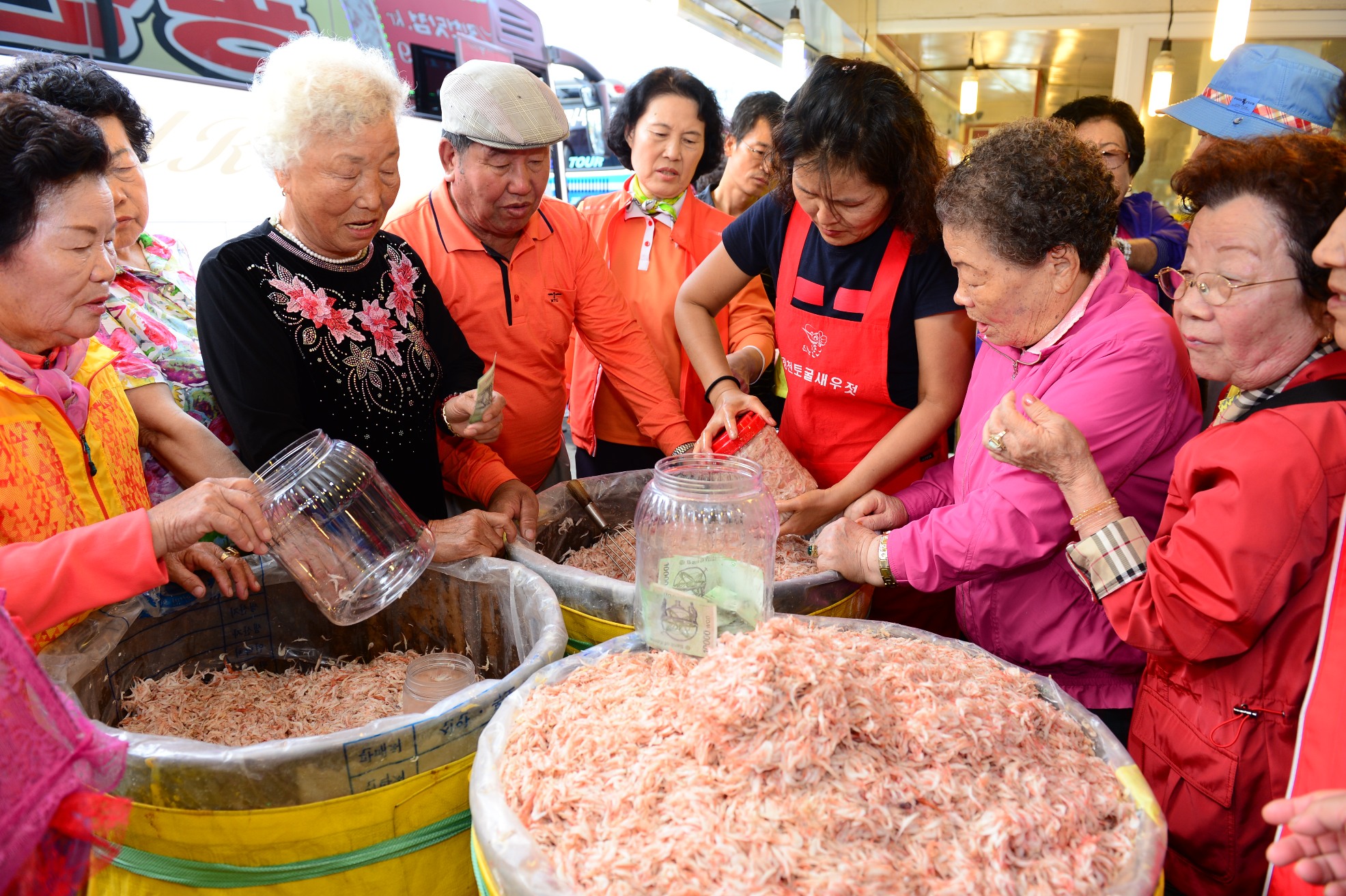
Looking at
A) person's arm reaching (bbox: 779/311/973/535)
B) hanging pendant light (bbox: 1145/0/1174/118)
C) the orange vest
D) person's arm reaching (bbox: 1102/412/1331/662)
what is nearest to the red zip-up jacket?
person's arm reaching (bbox: 1102/412/1331/662)

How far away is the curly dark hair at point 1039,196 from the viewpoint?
4.41 feet

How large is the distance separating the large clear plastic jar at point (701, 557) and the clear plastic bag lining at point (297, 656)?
0.18 meters

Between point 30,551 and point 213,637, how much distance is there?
50 cm

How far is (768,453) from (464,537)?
0.69 meters

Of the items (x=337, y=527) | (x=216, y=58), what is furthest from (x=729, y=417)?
(x=216, y=58)

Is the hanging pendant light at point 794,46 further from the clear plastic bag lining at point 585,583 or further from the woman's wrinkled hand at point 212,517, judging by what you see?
the woman's wrinkled hand at point 212,517

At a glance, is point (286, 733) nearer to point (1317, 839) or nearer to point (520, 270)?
point (520, 270)

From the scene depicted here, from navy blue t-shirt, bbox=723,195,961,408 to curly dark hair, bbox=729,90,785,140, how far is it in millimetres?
1170

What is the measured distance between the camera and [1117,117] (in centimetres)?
270

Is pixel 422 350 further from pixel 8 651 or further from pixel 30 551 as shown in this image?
pixel 8 651

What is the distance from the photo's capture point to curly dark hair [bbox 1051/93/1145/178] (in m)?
2.69

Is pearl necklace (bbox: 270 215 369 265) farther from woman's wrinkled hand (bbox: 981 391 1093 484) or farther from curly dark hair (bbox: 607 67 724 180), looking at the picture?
curly dark hair (bbox: 607 67 724 180)

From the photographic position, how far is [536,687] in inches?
45.4

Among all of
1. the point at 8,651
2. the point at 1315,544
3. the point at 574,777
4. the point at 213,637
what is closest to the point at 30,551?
the point at 8,651
